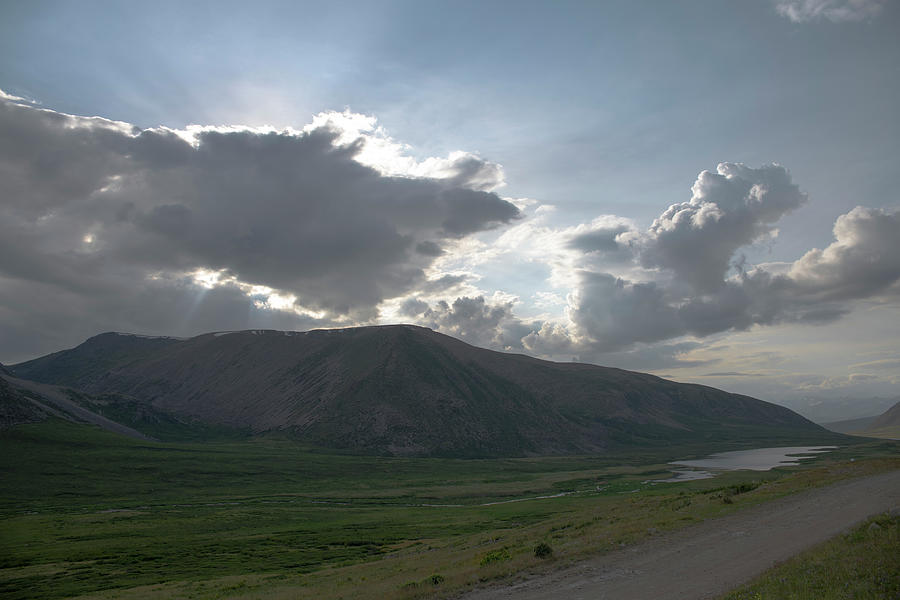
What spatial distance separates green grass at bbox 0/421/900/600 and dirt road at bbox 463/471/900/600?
2394 millimetres

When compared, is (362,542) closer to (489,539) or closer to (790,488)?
(489,539)

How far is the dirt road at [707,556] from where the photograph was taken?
21.7m

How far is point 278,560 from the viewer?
52750mm

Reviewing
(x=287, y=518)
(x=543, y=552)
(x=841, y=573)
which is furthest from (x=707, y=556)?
(x=287, y=518)

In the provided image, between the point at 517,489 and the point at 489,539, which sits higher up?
the point at 489,539

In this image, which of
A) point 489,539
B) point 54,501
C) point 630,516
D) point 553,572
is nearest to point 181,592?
point 489,539

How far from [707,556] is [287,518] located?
73.4 metres

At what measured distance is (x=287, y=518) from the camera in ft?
274

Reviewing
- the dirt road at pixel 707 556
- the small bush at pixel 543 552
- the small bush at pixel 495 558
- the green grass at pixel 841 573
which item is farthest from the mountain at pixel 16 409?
the green grass at pixel 841 573

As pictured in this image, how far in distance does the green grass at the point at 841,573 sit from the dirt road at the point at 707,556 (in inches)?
53.4

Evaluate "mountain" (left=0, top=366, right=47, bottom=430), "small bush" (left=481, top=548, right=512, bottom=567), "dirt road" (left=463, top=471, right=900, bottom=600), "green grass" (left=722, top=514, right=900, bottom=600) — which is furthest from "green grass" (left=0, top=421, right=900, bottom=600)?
"green grass" (left=722, top=514, right=900, bottom=600)

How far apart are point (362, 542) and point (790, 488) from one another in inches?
1786

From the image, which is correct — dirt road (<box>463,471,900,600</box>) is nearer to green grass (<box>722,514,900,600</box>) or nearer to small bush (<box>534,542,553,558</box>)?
green grass (<box>722,514,900,600</box>)

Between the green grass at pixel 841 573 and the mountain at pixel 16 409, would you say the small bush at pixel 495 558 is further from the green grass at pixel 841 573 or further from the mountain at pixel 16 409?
the mountain at pixel 16 409
